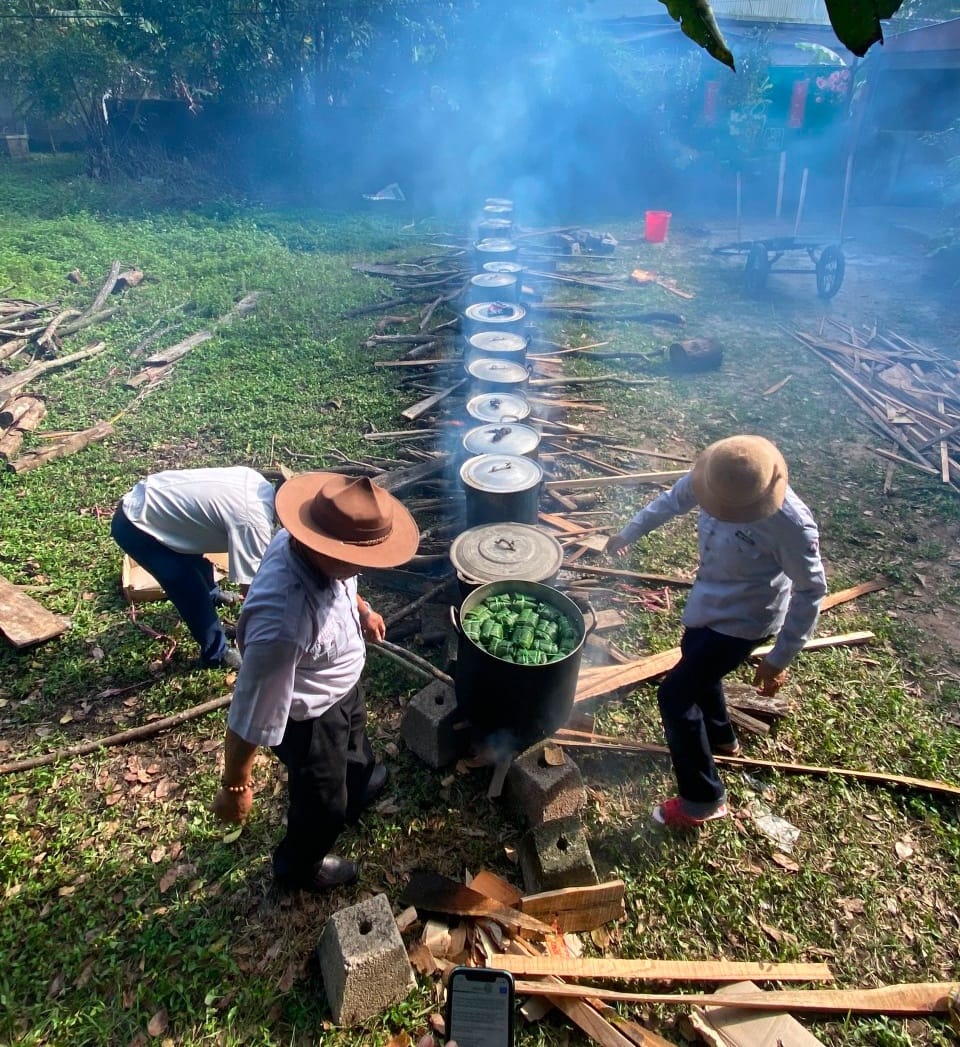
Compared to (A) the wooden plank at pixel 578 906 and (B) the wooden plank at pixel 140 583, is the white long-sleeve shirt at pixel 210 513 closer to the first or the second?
(B) the wooden plank at pixel 140 583

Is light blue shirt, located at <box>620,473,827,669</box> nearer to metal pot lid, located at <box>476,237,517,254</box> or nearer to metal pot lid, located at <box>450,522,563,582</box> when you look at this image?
metal pot lid, located at <box>450,522,563,582</box>

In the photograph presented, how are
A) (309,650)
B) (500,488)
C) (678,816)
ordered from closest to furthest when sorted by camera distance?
(309,650), (678,816), (500,488)

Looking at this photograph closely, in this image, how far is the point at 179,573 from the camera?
193 inches

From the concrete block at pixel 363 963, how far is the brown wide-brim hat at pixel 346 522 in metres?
1.98

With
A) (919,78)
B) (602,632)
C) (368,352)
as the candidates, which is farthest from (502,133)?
(602,632)

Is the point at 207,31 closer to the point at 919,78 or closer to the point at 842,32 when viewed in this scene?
the point at 919,78

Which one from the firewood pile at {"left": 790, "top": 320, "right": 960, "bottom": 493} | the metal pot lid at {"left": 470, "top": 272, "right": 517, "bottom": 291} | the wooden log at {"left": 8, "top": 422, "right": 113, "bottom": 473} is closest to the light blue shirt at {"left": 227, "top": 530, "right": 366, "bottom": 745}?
the wooden log at {"left": 8, "top": 422, "right": 113, "bottom": 473}

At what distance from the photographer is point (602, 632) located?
6.04 meters

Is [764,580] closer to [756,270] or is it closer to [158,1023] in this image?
[158,1023]

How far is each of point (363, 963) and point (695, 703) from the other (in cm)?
234

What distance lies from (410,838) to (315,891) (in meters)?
0.66

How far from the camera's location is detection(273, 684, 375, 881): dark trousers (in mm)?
3371

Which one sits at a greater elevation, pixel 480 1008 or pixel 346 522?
pixel 346 522

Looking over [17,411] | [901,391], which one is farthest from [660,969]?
[901,391]
